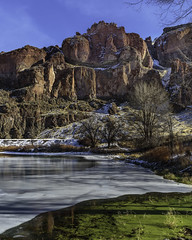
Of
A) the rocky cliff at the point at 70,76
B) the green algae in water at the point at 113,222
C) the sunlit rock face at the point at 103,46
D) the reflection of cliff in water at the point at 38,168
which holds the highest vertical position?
the sunlit rock face at the point at 103,46

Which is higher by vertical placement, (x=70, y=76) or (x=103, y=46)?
(x=103, y=46)

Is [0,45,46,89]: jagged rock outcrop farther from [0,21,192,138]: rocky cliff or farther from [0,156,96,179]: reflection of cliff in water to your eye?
[0,156,96,179]: reflection of cliff in water

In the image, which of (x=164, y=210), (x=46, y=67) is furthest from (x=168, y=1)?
(x=46, y=67)

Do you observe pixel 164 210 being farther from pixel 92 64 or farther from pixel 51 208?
pixel 92 64

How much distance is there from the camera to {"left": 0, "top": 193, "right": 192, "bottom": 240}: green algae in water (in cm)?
353

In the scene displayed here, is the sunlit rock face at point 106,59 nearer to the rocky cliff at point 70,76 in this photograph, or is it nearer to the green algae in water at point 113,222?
the rocky cliff at point 70,76

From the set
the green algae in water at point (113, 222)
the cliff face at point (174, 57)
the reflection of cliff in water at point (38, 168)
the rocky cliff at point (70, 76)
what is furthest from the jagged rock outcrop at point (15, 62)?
the green algae in water at point (113, 222)

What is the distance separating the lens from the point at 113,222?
4.14 metres

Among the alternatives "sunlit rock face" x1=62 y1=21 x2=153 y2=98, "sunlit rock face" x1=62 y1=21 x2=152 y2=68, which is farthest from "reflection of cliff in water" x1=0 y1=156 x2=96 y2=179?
"sunlit rock face" x1=62 y1=21 x2=152 y2=68

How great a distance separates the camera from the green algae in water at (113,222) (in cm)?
353

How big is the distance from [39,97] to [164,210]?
112 metres

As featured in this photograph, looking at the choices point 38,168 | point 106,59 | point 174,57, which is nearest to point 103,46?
→ point 106,59

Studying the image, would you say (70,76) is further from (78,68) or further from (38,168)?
(38,168)

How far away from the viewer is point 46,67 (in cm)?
12169
